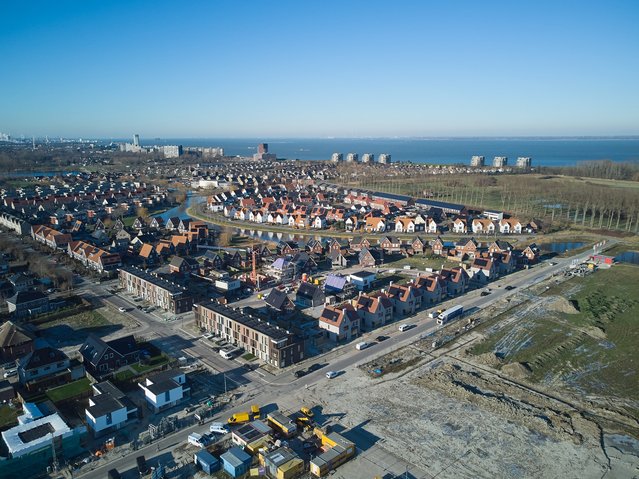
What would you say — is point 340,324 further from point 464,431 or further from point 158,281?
point 158,281

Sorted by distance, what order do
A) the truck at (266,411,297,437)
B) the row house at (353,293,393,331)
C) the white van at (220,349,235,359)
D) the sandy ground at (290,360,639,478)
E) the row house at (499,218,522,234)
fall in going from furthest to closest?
1. the row house at (499,218,522,234)
2. the row house at (353,293,393,331)
3. the white van at (220,349,235,359)
4. the truck at (266,411,297,437)
5. the sandy ground at (290,360,639,478)

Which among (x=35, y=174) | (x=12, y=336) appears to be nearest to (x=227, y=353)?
(x=12, y=336)

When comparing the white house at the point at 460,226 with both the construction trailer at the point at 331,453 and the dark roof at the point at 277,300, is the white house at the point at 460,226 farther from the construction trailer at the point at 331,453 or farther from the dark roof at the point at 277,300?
the construction trailer at the point at 331,453

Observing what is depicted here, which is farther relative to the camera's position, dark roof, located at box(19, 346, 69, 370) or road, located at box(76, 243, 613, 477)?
dark roof, located at box(19, 346, 69, 370)

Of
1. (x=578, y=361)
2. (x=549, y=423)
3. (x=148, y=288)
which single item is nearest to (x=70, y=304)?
(x=148, y=288)

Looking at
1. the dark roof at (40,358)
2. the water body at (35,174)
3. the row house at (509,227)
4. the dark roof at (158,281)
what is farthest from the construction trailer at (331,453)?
the water body at (35,174)

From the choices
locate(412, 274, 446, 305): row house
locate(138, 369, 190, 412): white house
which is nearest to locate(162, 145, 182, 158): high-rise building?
locate(412, 274, 446, 305): row house

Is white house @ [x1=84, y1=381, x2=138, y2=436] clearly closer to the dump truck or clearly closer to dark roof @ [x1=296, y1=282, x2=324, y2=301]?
the dump truck
